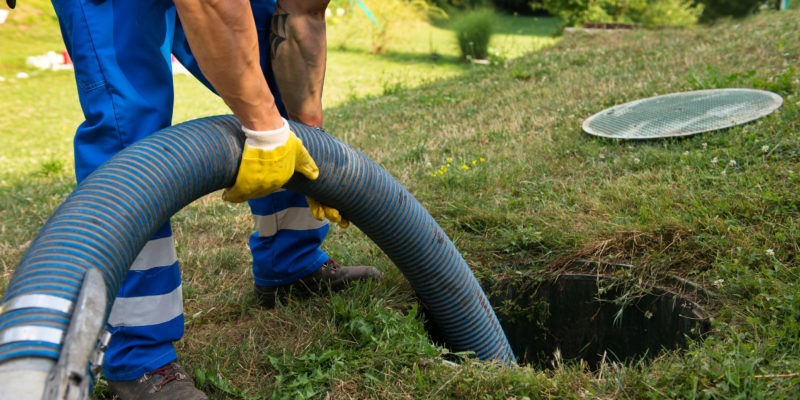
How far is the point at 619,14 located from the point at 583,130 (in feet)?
40.3

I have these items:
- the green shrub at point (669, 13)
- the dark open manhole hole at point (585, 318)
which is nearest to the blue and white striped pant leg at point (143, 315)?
the dark open manhole hole at point (585, 318)

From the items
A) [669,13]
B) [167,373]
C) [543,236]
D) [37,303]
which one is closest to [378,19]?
[669,13]

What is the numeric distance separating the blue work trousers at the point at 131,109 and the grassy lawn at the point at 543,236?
0.20 m

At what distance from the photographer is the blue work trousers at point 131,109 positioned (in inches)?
67.2

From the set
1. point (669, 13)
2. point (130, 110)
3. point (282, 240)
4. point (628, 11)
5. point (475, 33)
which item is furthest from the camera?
point (628, 11)

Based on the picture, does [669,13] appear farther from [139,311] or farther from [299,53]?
[139,311]

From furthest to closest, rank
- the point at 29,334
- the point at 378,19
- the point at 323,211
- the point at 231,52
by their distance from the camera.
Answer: the point at 378,19 < the point at 323,211 < the point at 231,52 < the point at 29,334

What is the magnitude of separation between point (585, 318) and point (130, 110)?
1934mm

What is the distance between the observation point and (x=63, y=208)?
131cm

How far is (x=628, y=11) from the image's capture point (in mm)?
14828

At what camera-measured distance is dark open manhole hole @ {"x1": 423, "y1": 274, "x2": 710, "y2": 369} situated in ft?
7.69

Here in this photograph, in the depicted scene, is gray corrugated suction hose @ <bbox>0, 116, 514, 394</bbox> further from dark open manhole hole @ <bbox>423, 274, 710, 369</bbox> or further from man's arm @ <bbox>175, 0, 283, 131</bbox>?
dark open manhole hole @ <bbox>423, 274, 710, 369</bbox>

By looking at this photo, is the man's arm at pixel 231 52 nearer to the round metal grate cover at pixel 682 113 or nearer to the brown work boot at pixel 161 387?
the brown work boot at pixel 161 387

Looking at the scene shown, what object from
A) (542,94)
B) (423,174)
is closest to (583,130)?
(423,174)
